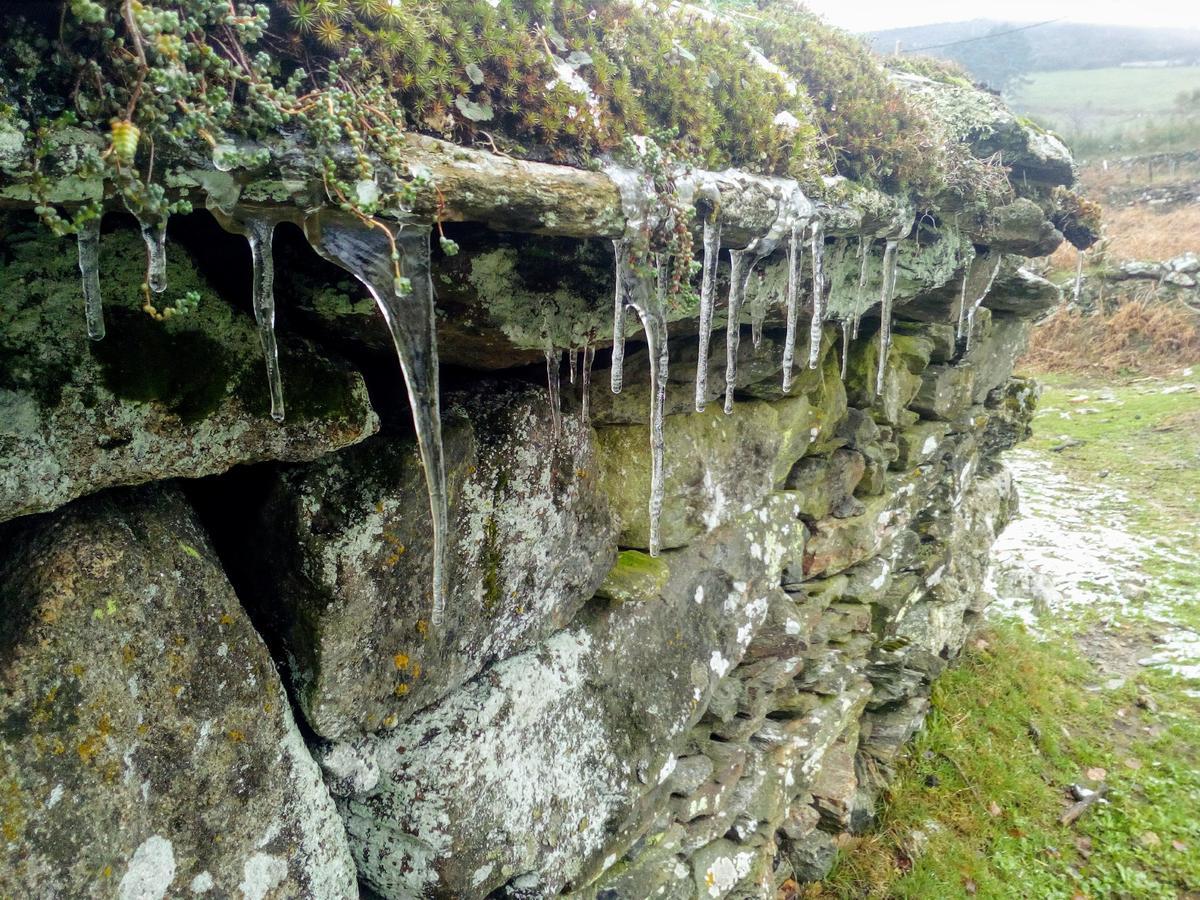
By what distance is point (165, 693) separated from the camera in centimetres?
216

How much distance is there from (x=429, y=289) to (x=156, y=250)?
682 mm

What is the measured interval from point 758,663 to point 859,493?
2027 millimetres

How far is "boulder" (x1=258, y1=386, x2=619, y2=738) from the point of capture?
8.30 feet

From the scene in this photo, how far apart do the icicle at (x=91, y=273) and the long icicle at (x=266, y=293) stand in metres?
0.33

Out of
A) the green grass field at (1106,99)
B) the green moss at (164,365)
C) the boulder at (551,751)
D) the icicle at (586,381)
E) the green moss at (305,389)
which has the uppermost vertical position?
the green grass field at (1106,99)

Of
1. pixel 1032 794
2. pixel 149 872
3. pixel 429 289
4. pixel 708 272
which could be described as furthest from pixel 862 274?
pixel 1032 794

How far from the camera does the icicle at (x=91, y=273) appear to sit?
5.42ft

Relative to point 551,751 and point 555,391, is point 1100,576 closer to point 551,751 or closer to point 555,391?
point 551,751

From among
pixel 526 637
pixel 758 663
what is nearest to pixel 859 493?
pixel 758 663

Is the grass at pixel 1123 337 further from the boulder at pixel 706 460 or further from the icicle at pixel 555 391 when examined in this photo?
the icicle at pixel 555 391

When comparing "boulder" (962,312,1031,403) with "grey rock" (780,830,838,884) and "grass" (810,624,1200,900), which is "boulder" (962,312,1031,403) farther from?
"grey rock" (780,830,838,884)

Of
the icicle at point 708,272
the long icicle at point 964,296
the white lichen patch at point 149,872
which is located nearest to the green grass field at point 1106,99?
the long icicle at point 964,296

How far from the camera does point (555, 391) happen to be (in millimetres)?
3225

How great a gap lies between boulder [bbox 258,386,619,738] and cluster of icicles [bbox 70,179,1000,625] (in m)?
0.14
